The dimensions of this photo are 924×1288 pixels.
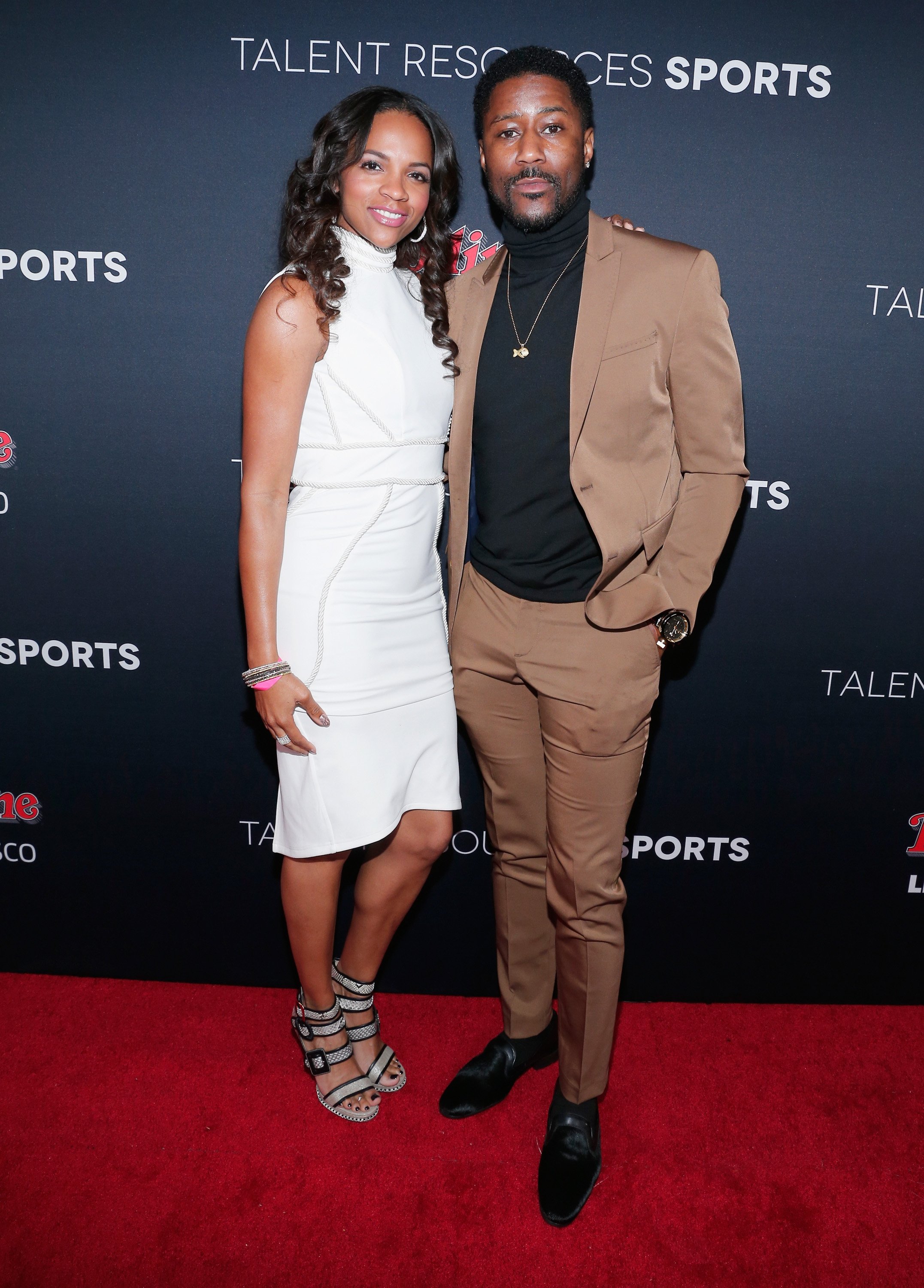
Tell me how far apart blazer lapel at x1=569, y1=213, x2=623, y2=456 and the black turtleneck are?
0.04 meters

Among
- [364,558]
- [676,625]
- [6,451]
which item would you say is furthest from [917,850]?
[6,451]

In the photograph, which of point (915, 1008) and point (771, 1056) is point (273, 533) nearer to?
point (771, 1056)

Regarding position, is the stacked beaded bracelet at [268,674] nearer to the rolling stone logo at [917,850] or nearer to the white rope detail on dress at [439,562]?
the white rope detail on dress at [439,562]

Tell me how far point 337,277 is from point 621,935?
1494mm

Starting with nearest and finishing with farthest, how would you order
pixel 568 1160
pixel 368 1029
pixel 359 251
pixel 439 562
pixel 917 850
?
pixel 359 251 < pixel 568 1160 < pixel 439 562 < pixel 368 1029 < pixel 917 850

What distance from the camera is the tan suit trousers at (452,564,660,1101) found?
193cm

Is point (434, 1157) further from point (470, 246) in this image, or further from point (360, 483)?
point (470, 246)

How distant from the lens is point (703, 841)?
2.57 metres

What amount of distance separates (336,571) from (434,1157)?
132 cm

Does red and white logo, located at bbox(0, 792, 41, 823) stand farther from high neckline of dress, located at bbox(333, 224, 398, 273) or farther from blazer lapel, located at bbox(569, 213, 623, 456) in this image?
blazer lapel, located at bbox(569, 213, 623, 456)

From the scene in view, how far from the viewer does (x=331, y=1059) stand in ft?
7.36

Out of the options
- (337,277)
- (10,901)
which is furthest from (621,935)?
(10,901)

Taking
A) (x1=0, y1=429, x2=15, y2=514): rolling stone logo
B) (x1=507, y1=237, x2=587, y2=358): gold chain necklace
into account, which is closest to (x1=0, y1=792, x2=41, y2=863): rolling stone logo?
(x1=0, y1=429, x2=15, y2=514): rolling stone logo

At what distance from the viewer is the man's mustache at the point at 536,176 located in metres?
1.81
